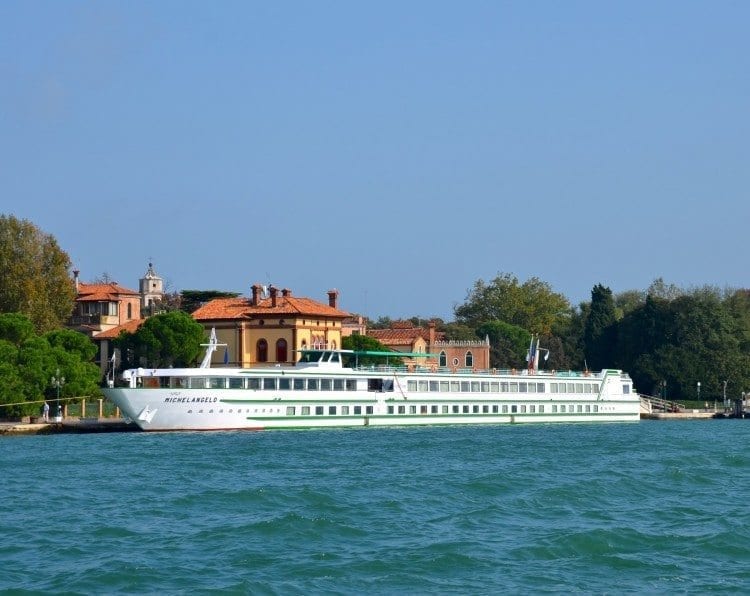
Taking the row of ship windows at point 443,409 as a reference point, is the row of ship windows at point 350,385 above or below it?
above

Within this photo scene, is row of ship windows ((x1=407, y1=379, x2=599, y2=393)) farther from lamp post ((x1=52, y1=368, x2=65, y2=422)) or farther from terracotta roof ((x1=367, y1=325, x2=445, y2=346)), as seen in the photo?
terracotta roof ((x1=367, y1=325, x2=445, y2=346))

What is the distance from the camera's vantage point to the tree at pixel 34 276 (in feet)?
247

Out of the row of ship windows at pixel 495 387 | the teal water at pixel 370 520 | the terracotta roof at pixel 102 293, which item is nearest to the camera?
A: the teal water at pixel 370 520

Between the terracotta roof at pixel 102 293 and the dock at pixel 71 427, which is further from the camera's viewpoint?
the terracotta roof at pixel 102 293

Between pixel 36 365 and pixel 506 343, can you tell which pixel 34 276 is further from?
pixel 506 343

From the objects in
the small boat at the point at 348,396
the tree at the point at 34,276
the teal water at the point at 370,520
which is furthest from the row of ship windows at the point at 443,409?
the tree at the point at 34,276

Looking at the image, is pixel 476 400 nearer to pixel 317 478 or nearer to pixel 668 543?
pixel 317 478

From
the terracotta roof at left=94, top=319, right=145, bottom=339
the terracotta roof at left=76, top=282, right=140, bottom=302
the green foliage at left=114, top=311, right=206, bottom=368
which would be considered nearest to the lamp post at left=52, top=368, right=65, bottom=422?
the green foliage at left=114, top=311, right=206, bottom=368

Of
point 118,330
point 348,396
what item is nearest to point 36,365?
point 348,396

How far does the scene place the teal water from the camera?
22.2 metres

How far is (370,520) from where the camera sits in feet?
92.4

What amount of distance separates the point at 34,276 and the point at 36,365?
19.4 meters

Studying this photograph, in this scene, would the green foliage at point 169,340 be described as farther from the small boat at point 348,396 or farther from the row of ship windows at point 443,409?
the row of ship windows at point 443,409

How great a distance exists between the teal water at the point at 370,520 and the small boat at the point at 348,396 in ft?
24.3
